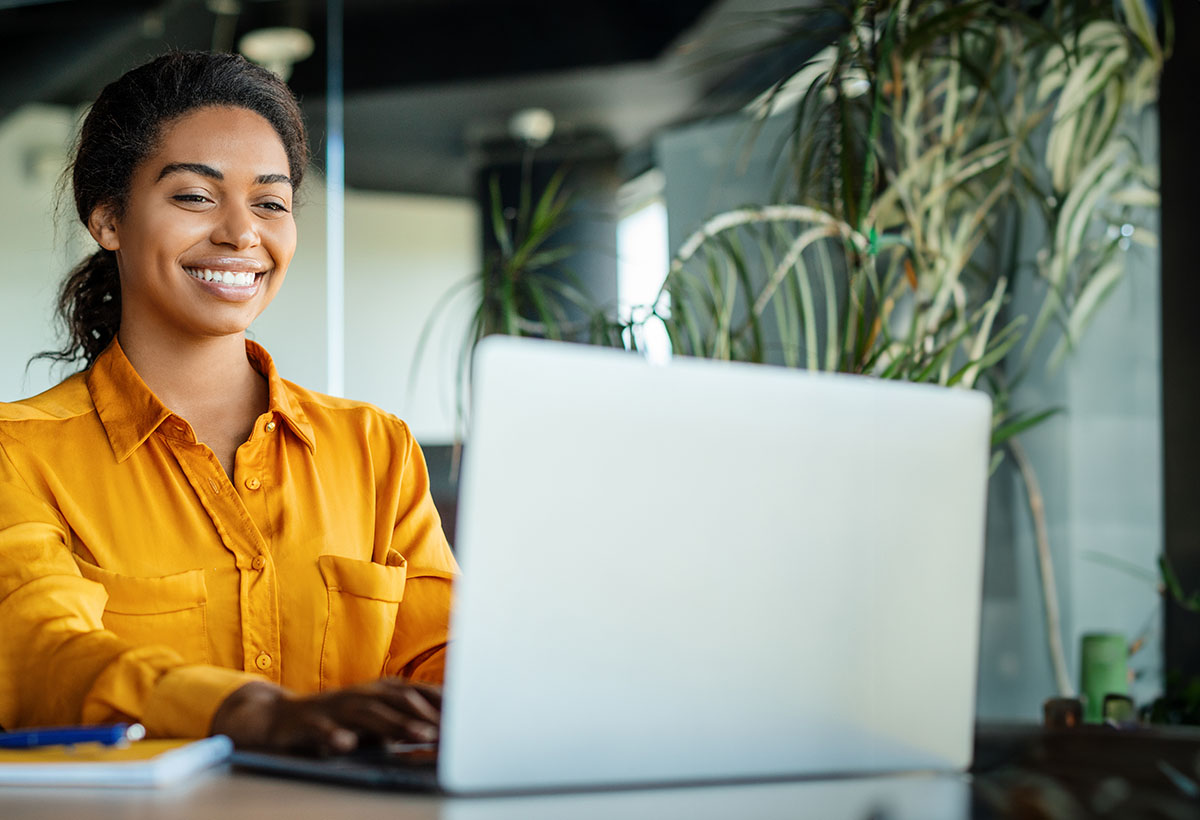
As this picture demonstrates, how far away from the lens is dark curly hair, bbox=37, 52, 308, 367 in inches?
68.9

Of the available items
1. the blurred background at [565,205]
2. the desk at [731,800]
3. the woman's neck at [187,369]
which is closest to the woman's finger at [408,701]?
the desk at [731,800]

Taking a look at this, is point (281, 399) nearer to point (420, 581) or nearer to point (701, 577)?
point (420, 581)

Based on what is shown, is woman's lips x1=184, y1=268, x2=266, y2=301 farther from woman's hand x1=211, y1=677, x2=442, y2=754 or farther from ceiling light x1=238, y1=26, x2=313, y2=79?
ceiling light x1=238, y1=26, x2=313, y2=79

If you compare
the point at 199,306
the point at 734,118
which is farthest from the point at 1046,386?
the point at 199,306

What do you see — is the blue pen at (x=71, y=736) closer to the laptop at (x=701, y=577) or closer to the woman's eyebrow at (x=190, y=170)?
the laptop at (x=701, y=577)

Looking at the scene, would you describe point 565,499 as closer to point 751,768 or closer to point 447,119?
point 751,768

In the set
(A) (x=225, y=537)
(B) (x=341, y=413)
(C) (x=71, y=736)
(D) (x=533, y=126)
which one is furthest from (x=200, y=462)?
(D) (x=533, y=126)

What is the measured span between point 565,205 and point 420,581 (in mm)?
1582

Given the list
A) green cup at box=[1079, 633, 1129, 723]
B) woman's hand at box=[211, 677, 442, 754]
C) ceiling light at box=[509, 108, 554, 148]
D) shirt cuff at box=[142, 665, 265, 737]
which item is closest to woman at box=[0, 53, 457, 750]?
shirt cuff at box=[142, 665, 265, 737]

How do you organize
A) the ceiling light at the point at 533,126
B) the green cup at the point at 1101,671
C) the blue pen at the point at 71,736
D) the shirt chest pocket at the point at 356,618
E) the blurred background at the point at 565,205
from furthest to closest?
the ceiling light at the point at 533,126 → the blurred background at the point at 565,205 → the green cup at the point at 1101,671 → the shirt chest pocket at the point at 356,618 → the blue pen at the point at 71,736

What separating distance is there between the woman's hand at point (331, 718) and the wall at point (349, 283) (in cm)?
156

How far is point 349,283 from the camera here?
454 cm

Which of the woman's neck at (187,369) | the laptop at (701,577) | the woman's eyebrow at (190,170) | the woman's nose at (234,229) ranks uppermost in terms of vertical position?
the woman's eyebrow at (190,170)

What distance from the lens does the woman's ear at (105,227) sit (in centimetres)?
178
